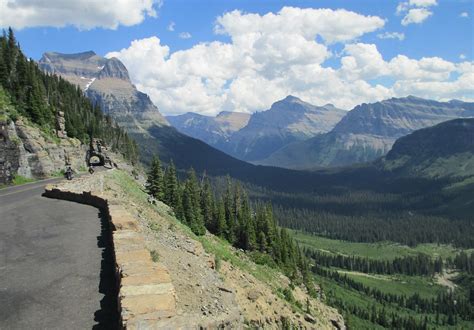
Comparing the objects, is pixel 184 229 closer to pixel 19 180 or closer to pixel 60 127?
pixel 19 180

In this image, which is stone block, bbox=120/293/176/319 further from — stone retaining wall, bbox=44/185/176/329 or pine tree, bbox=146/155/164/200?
pine tree, bbox=146/155/164/200

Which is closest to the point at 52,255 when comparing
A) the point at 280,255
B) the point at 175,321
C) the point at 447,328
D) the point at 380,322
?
the point at 175,321

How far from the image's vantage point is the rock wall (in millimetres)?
55575

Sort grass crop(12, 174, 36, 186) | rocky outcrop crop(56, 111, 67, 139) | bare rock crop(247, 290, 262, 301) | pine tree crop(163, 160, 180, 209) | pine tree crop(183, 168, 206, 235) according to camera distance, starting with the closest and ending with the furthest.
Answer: bare rock crop(247, 290, 262, 301) < grass crop(12, 174, 36, 186) < pine tree crop(183, 168, 206, 235) < rocky outcrop crop(56, 111, 67, 139) < pine tree crop(163, 160, 180, 209)

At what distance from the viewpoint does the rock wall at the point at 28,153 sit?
182ft

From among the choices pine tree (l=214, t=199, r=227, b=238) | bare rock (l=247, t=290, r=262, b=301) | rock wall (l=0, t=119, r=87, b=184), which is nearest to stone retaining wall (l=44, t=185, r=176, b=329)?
bare rock (l=247, t=290, r=262, b=301)

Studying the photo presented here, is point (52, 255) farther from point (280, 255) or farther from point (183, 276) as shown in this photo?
point (280, 255)

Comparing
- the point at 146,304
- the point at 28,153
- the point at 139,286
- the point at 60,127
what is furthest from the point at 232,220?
the point at 146,304

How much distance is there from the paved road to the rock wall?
33.8m

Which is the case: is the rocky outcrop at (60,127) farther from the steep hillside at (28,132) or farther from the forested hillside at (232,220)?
the forested hillside at (232,220)

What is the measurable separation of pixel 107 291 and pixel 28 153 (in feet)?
188

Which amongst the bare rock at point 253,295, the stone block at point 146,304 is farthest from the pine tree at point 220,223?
the stone block at point 146,304

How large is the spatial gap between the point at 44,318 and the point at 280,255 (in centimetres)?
9992

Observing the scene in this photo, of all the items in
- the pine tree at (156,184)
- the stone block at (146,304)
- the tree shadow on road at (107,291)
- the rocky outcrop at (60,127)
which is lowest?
the pine tree at (156,184)
